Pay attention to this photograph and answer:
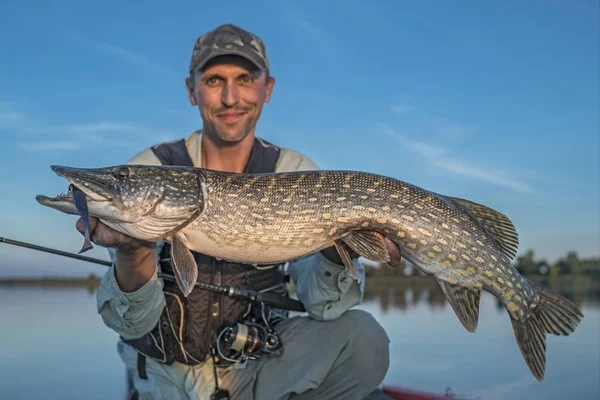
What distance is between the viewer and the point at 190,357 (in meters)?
3.15

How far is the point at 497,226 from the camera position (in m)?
2.89

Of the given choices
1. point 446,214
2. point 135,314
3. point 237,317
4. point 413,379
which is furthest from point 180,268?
point 413,379

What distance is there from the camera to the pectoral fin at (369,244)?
270 cm

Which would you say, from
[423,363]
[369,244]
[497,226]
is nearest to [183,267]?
[369,244]

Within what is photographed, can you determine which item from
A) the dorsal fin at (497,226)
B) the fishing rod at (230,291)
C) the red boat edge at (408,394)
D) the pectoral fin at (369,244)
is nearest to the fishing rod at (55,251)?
the fishing rod at (230,291)

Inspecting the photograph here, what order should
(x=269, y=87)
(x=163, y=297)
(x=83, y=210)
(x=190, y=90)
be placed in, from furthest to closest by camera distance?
(x=269, y=87) → (x=190, y=90) → (x=163, y=297) → (x=83, y=210)

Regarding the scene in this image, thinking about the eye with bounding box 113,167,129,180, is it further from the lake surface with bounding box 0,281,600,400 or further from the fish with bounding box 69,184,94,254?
the lake surface with bounding box 0,281,600,400

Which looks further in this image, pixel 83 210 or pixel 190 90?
pixel 190 90

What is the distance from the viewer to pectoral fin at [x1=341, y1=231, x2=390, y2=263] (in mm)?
2701

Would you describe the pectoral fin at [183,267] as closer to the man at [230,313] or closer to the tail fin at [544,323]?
the man at [230,313]

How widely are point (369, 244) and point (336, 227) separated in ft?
0.68

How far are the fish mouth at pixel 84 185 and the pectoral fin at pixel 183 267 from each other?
0.43 metres

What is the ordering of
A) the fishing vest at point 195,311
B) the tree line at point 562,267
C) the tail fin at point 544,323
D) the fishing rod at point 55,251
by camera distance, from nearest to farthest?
the tail fin at point 544,323 → the fishing rod at point 55,251 → the fishing vest at point 195,311 → the tree line at point 562,267

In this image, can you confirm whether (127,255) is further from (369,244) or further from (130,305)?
(369,244)
